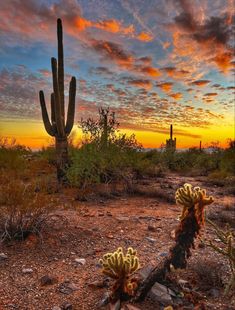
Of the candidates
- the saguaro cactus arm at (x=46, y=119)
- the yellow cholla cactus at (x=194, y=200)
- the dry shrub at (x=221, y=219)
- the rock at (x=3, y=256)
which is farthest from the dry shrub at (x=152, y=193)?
the yellow cholla cactus at (x=194, y=200)

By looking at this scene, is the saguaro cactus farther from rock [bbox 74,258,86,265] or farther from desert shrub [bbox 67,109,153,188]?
rock [bbox 74,258,86,265]

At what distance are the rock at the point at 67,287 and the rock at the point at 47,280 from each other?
128 mm

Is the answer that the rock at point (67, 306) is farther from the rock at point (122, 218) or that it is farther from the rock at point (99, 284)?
the rock at point (122, 218)

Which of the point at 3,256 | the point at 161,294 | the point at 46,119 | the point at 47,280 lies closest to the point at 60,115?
the point at 46,119

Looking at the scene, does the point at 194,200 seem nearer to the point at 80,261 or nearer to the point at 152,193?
the point at 80,261

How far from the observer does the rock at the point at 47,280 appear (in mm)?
4212

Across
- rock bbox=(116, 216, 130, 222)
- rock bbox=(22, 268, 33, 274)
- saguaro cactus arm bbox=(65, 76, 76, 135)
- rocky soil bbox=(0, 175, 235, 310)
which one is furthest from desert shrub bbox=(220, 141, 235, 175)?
rock bbox=(22, 268, 33, 274)

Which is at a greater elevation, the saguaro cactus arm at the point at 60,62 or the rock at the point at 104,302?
the saguaro cactus arm at the point at 60,62

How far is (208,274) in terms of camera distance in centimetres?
426

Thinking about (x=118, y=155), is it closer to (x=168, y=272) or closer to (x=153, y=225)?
(x=153, y=225)

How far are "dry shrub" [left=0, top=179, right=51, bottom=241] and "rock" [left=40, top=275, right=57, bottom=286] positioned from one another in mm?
1186

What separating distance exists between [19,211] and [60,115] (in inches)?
254

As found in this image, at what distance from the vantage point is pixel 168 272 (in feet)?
13.4

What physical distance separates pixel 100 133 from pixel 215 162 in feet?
31.8
